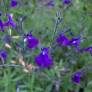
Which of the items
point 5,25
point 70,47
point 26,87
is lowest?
point 26,87

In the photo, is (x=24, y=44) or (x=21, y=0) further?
(x=21, y=0)

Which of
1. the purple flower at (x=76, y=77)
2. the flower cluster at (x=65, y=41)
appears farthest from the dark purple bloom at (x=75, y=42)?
the purple flower at (x=76, y=77)

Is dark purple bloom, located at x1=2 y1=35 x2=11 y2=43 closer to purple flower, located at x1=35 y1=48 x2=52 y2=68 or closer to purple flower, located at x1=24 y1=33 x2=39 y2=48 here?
purple flower, located at x1=24 y1=33 x2=39 y2=48

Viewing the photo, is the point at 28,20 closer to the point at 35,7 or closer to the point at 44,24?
the point at 44,24

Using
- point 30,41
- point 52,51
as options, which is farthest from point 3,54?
point 52,51

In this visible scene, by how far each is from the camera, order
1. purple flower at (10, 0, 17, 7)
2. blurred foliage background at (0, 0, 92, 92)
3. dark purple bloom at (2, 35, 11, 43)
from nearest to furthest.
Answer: blurred foliage background at (0, 0, 92, 92)
dark purple bloom at (2, 35, 11, 43)
purple flower at (10, 0, 17, 7)

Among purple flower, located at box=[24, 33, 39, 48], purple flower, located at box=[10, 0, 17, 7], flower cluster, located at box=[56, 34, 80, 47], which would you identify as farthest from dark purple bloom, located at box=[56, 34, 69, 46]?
purple flower, located at box=[10, 0, 17, 7]

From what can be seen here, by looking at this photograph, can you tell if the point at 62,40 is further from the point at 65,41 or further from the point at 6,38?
the point at 6,38

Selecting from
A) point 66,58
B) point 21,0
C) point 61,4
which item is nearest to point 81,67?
point 66,58
